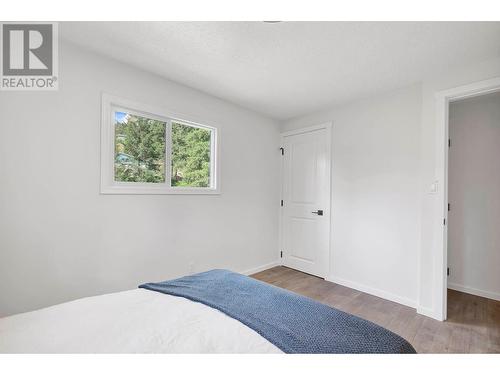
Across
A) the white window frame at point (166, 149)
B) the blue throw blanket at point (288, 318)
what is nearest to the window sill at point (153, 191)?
the white window frame at point (166, 149)

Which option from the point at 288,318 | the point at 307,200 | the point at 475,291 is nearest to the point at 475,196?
the point at 475,291

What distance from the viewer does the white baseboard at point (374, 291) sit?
99.6 inches

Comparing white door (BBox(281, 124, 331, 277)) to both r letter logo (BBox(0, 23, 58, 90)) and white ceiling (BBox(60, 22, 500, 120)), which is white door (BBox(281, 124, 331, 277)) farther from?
r letter logo (BBox(0, 23, 58, 90))

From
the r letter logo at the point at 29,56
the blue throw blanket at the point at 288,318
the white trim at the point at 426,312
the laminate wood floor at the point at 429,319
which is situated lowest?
the laminate wood floor at the point at 429,319

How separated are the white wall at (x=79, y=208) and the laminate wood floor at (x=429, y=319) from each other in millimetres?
1476

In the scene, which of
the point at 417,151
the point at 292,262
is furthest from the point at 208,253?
the point at 417,151

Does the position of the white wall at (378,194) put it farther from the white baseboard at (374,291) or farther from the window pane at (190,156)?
the window pane at (190,156)

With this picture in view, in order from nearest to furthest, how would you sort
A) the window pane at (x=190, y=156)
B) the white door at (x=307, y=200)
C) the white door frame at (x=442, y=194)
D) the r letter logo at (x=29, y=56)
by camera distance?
the r letter logo at (x=29, y=56), the white door frame at (x=442, y=194), the window pane at (x=190, y=156), the white door at (x=307, y=200)

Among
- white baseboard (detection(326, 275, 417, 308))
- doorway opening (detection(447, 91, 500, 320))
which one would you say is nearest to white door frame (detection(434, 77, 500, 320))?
white baseboard (detection(326, 275, 417, 308))

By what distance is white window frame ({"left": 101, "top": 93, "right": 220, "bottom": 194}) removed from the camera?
81.5 inches

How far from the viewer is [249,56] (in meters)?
2.03

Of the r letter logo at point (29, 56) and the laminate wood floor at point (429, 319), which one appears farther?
the laminate wood floor at point (429, 319)

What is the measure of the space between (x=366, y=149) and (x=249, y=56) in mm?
1807

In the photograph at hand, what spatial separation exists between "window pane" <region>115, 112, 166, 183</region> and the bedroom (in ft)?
0.05
